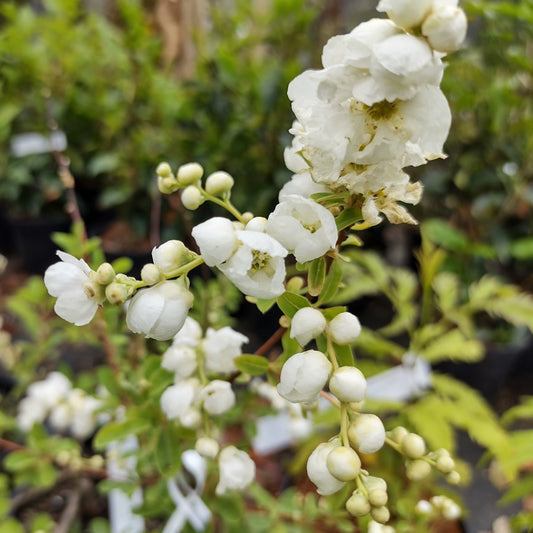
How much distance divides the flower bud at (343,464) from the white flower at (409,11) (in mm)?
258

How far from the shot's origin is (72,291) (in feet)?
1.06

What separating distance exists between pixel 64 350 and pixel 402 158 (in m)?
1.23

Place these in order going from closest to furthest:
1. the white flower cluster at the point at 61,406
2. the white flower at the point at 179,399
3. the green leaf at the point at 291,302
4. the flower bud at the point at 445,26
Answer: the flower bud at the point at 445,26 → the green leaf at the point at 291,302 → the white flower at the point at 179,399 → the white flower cluster at the point at 61,406

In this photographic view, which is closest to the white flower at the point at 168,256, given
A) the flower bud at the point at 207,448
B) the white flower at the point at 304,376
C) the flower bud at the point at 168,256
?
the flower bud at the point at 168,256

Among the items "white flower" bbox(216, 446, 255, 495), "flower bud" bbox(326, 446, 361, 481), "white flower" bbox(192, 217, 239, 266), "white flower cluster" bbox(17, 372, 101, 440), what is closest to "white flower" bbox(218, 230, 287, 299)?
"white flower" bbox(192, 217, 239, 266)

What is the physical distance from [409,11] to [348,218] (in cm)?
13

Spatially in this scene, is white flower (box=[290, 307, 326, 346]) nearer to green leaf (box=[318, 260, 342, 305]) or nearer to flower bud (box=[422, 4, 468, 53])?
green leaf (box=[318, 260, 342, 305])

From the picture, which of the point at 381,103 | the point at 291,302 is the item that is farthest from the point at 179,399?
the point at 381,103

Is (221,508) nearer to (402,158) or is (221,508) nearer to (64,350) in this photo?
(402,158)

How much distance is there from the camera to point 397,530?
61 centimetres

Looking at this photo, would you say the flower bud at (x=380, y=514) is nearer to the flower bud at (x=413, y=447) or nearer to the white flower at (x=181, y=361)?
the flower bud at (x=413, y=447)

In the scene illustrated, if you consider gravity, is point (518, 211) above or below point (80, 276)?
below

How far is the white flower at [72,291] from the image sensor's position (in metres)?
0.32

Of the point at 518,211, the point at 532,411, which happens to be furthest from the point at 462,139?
the point at 532,411
